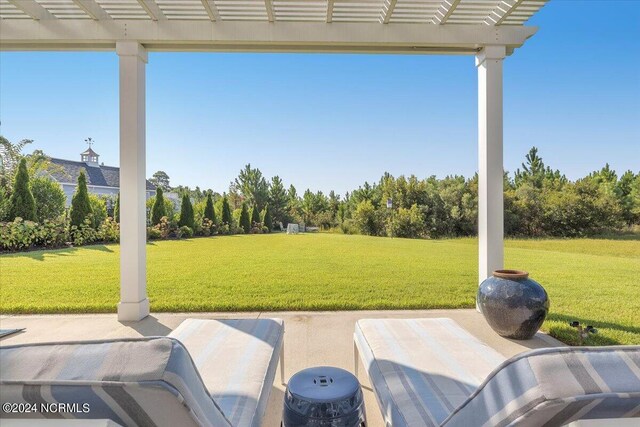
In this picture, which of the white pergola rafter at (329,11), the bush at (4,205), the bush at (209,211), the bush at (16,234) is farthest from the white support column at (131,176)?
the bush at (209,211)

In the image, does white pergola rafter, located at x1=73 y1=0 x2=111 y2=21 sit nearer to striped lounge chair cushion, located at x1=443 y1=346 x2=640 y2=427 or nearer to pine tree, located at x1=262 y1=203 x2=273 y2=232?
striped lounge chair cushion, located at x1=443 y1=346 x2=640 y2=427

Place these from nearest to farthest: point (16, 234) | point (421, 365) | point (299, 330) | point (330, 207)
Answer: point (421, 365) < point (299, 330) < point (16, 234) < point (330, 207)

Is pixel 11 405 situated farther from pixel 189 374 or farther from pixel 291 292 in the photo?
pixel 291 292

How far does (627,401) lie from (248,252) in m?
9.56

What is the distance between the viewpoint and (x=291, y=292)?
596cm

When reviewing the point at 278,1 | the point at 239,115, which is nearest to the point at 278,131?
the point at 239,115

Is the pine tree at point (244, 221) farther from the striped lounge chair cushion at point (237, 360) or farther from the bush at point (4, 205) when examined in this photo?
the striped lounge chair cushion at point (237, 360)

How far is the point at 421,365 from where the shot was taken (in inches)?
68.9

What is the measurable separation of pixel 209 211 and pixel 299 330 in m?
9.55

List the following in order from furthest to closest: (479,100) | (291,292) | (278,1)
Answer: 1. (291,292)
2. (479,100)
3. (278,1)

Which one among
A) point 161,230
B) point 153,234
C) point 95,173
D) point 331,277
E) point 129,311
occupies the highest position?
point 95,173

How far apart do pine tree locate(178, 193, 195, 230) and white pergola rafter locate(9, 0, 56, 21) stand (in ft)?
26.3

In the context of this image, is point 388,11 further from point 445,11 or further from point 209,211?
point 209,211

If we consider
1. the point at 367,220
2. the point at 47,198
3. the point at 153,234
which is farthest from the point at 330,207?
the point at 47,198
